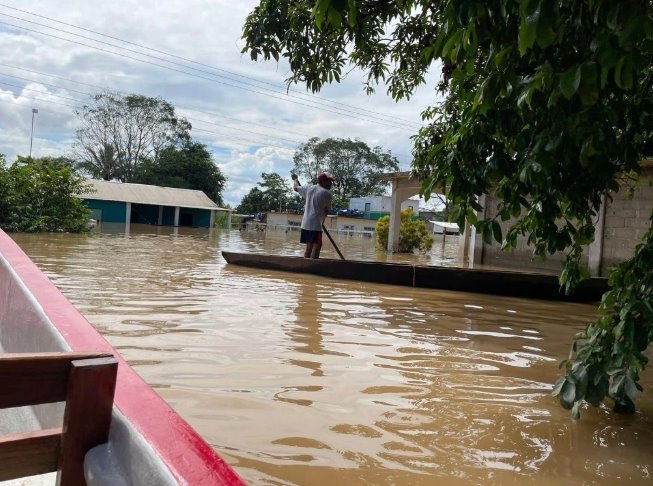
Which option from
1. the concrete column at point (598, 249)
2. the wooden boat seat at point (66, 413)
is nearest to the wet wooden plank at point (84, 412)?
the wooden boat seat at point (66, 413)

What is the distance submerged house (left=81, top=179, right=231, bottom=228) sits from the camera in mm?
35562

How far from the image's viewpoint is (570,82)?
167 centimetres

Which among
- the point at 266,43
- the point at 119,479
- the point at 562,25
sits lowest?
the point at 119,479

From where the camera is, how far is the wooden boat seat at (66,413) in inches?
52.2

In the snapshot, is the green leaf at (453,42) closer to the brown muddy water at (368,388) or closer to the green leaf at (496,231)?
the green leaf at (496,231)

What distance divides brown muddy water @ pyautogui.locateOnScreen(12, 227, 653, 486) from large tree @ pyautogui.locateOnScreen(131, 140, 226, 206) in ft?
139

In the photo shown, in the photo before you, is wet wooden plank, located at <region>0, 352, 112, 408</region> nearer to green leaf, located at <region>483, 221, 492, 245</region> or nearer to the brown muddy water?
the brown muddy water

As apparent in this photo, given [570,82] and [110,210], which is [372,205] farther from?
[570,82]

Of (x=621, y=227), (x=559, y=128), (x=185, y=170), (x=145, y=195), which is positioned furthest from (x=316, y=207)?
(x=185, y=170)

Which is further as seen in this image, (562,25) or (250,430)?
(250,430)

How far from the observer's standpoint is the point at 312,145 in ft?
189

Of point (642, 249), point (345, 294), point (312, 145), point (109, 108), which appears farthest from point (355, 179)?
point (642, 249)

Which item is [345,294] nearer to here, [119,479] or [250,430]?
[250,430]

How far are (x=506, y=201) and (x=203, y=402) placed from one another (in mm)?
1884
